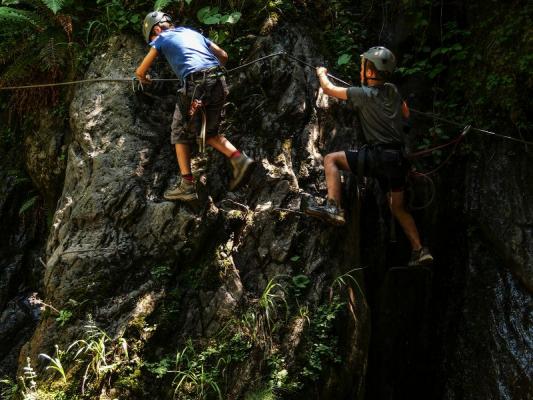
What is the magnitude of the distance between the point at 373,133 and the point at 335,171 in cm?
58

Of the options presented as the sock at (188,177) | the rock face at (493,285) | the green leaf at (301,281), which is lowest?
the rock face at (493,285)

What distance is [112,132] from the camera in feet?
20.7

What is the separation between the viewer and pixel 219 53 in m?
6.12

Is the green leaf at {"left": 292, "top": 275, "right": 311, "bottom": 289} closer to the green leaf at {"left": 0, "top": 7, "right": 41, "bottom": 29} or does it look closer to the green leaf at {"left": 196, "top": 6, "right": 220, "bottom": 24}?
the green leaf at {"left": 196, "top": 6, "right": 220, "bottom": 24}

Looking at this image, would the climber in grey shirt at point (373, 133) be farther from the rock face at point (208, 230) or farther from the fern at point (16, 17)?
the fern at point (16, 17)

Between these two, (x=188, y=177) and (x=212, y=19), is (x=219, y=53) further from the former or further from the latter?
(x=188, y=177)

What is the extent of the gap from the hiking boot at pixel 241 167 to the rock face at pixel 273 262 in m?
0.25

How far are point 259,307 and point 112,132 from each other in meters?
2.83

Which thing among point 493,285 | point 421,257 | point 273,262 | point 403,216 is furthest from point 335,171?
Answer: point 493,285

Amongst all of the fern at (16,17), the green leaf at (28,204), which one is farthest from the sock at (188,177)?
the fern at (16,17)

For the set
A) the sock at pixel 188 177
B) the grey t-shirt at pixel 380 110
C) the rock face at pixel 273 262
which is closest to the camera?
the rock face at pixel 273 262

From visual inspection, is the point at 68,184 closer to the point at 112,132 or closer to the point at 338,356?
the point at 112,132

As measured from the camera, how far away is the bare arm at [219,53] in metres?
6.04

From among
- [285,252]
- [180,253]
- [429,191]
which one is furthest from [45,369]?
[429,191]
